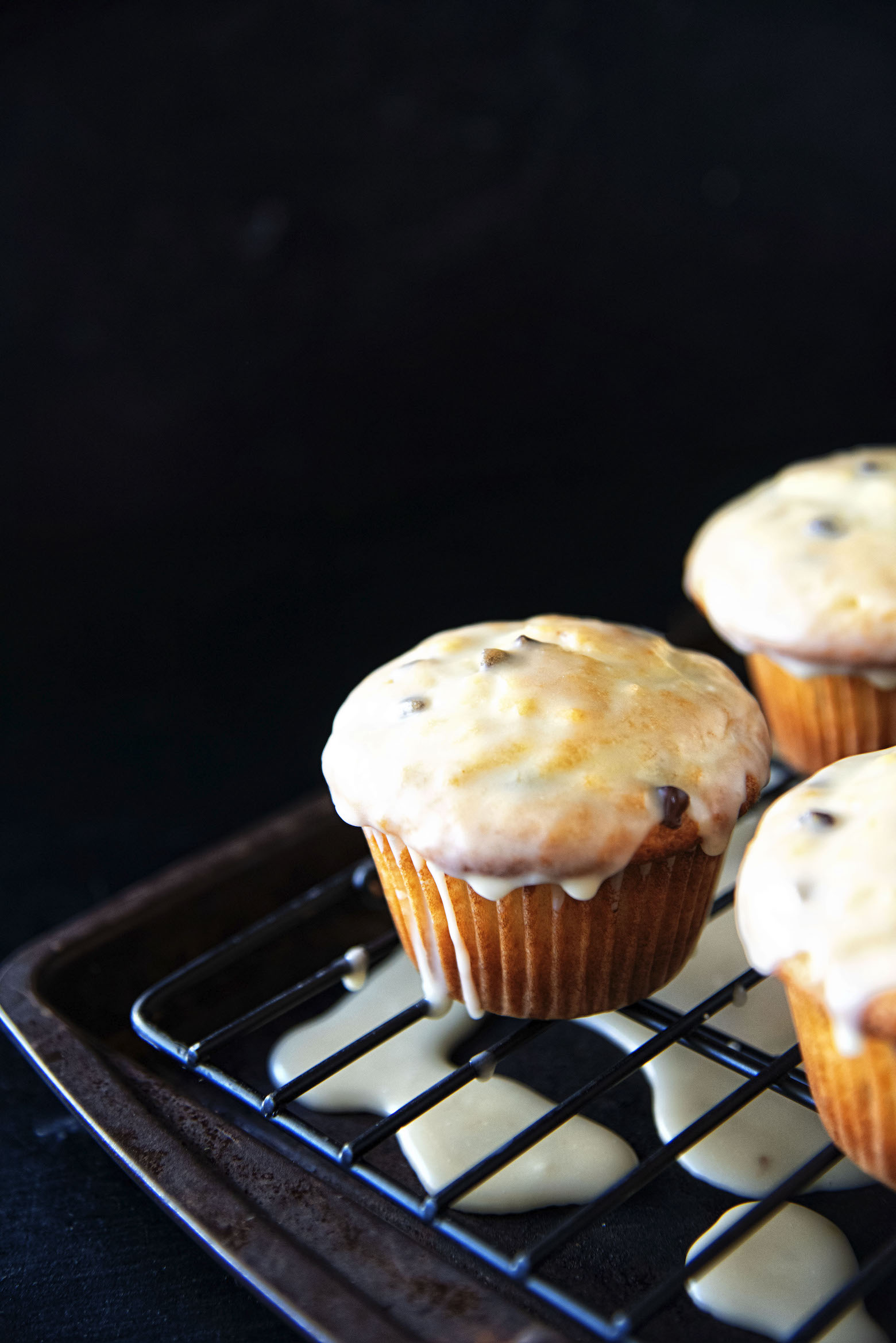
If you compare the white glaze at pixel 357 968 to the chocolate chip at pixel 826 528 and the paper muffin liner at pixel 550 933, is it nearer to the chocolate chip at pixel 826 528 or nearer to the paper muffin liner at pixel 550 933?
the paper muffin liner at pixel 550 933

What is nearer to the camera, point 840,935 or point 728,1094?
point 840,935

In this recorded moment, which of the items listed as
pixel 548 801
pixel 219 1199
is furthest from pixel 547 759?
pixel 219 1199

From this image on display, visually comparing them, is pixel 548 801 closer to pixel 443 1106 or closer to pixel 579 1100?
pixel 579 1100

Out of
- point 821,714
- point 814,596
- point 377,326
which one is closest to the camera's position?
point 814,596

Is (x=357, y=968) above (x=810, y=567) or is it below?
below

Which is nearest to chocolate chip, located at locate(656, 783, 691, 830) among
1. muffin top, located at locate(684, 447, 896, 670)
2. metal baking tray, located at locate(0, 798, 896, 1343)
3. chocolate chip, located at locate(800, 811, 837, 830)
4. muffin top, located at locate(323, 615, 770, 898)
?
muffin top, located at locate(323, 615, 770, 898)

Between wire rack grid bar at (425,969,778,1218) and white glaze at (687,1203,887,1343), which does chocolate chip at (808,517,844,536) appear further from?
white glaze at (687,1203,887,1343)

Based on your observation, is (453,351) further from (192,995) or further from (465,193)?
(192,995)

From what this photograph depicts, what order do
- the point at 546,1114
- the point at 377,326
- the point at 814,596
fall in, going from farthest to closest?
the point at 377,326 → the point at 814,596 → the point at 546,1114
